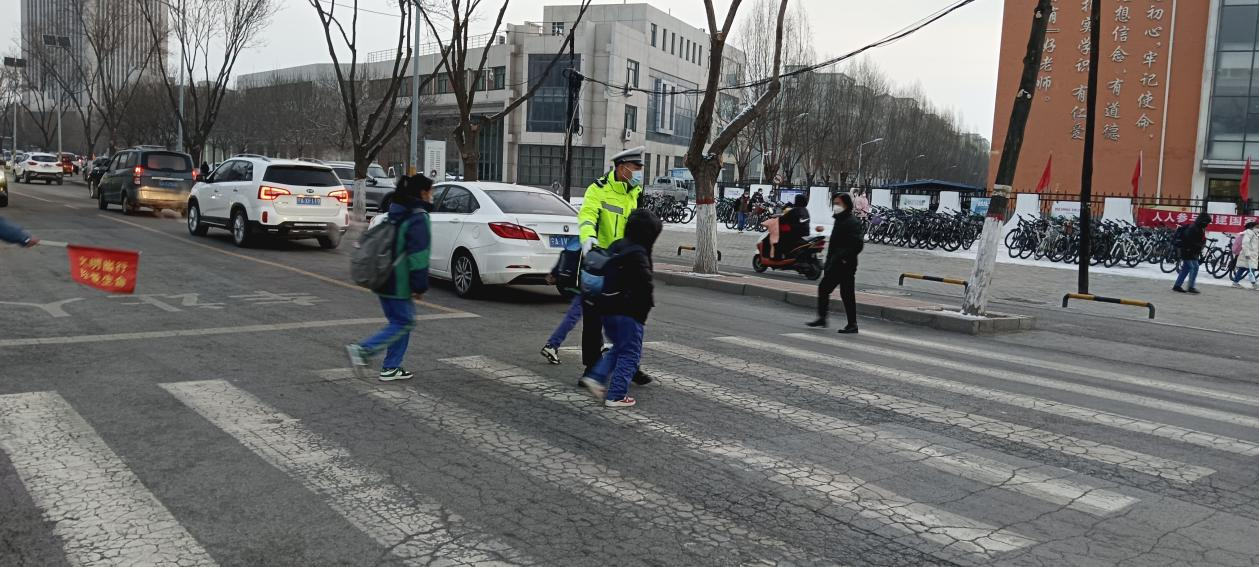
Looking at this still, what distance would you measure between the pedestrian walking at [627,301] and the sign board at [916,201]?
90.5 ft

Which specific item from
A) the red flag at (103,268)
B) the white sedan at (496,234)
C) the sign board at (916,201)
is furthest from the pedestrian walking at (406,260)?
the sign board at (916,201)

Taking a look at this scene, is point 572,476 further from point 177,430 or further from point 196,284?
point 196,284

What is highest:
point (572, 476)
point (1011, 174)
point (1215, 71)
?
point (1215, 71)

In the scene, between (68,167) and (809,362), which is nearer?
(809,362)

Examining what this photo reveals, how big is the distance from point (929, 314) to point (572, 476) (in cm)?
804

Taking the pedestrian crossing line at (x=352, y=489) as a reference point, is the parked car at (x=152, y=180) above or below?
above

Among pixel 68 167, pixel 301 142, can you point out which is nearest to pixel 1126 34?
pixel 301 142

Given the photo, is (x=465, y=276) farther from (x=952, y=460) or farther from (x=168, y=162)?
(x=168, y=162)

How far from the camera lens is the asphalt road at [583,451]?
393 centimetres

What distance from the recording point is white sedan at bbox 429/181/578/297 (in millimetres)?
11078

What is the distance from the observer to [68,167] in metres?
65.7

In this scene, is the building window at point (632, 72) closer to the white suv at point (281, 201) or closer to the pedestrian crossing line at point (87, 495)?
the white suv at point (281, 201)

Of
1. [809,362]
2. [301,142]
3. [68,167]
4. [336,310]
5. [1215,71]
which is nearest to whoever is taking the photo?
[809,362]

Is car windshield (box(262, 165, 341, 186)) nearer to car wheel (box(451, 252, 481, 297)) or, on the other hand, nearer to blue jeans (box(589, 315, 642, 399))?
car wheel (box(451, 252, 481, 297))
